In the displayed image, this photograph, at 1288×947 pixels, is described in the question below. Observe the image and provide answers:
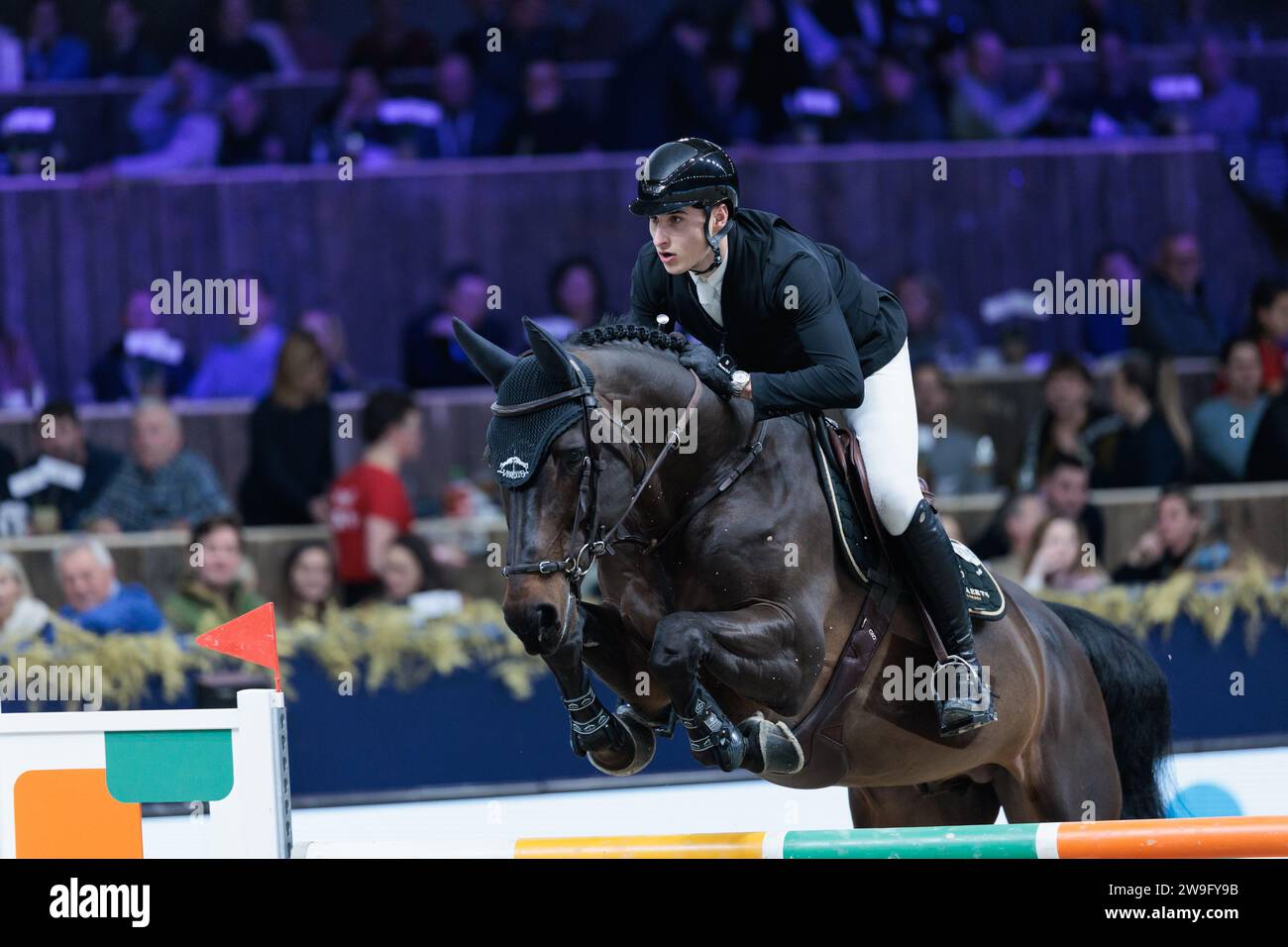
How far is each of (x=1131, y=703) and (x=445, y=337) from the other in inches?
181

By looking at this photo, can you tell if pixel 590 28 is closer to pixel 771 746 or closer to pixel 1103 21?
pixel 1103 21

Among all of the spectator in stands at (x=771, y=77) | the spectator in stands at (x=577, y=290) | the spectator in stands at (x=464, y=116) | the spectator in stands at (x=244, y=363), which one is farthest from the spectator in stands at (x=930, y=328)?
the spectator in stands at (x=244, y=363)

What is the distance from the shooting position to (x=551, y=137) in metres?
9.38

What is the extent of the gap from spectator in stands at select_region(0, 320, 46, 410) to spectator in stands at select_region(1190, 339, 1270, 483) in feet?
19.5

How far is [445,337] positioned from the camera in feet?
28.3

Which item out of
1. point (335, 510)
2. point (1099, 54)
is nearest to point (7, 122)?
point (335, 510)

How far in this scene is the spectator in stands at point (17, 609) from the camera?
264 inches

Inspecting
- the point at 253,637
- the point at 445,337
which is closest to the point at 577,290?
the point at 445,337

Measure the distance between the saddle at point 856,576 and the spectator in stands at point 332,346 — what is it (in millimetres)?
4685

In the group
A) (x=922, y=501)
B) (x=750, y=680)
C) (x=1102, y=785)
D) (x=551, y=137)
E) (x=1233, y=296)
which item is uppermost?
(x=551, y=137)

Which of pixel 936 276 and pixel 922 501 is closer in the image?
pixel 922 501

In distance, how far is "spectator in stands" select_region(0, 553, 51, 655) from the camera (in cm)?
671
